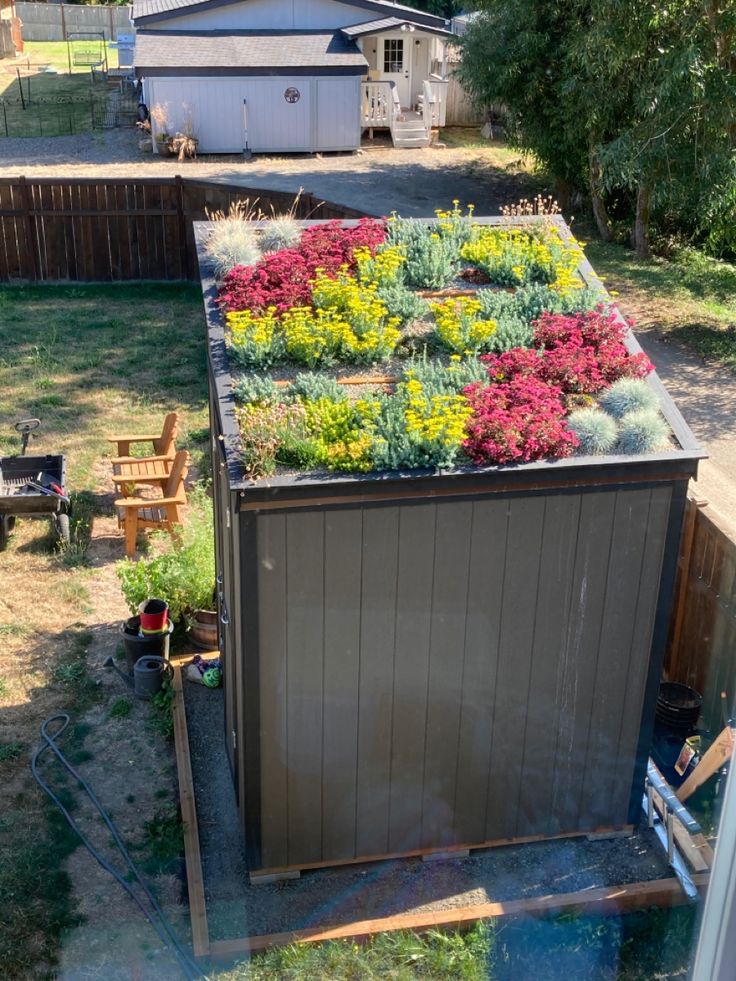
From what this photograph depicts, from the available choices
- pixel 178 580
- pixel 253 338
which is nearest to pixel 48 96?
pixel 178 580

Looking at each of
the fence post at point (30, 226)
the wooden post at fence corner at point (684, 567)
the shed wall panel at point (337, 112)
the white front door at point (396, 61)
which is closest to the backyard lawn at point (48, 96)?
the shed wall panel at point (337, 112)

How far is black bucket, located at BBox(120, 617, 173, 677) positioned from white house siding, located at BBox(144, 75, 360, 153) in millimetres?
16690

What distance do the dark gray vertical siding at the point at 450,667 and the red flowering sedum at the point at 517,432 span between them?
0.22 meters

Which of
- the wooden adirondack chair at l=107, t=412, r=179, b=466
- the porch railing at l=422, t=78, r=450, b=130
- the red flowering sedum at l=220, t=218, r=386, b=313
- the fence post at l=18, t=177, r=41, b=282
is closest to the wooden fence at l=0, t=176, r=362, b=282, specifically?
the fence post at l=18, t=177, r=41, b=282

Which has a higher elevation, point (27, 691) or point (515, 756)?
point (515, 756)

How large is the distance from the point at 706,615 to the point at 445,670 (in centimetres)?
185

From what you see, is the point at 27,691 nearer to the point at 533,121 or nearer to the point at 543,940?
the point at 543,940

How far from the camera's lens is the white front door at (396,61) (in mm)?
23469

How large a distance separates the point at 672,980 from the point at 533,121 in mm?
14282

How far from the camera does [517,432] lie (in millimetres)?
4629

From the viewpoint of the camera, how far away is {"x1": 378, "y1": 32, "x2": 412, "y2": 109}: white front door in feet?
77.0

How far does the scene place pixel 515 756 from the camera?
521cm

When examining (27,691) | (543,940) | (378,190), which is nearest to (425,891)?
(543,940)

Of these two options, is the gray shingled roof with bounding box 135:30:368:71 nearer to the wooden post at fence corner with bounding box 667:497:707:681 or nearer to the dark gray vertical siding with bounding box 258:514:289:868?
the wooden post at fence corner with bounding box 667:497:707:681
